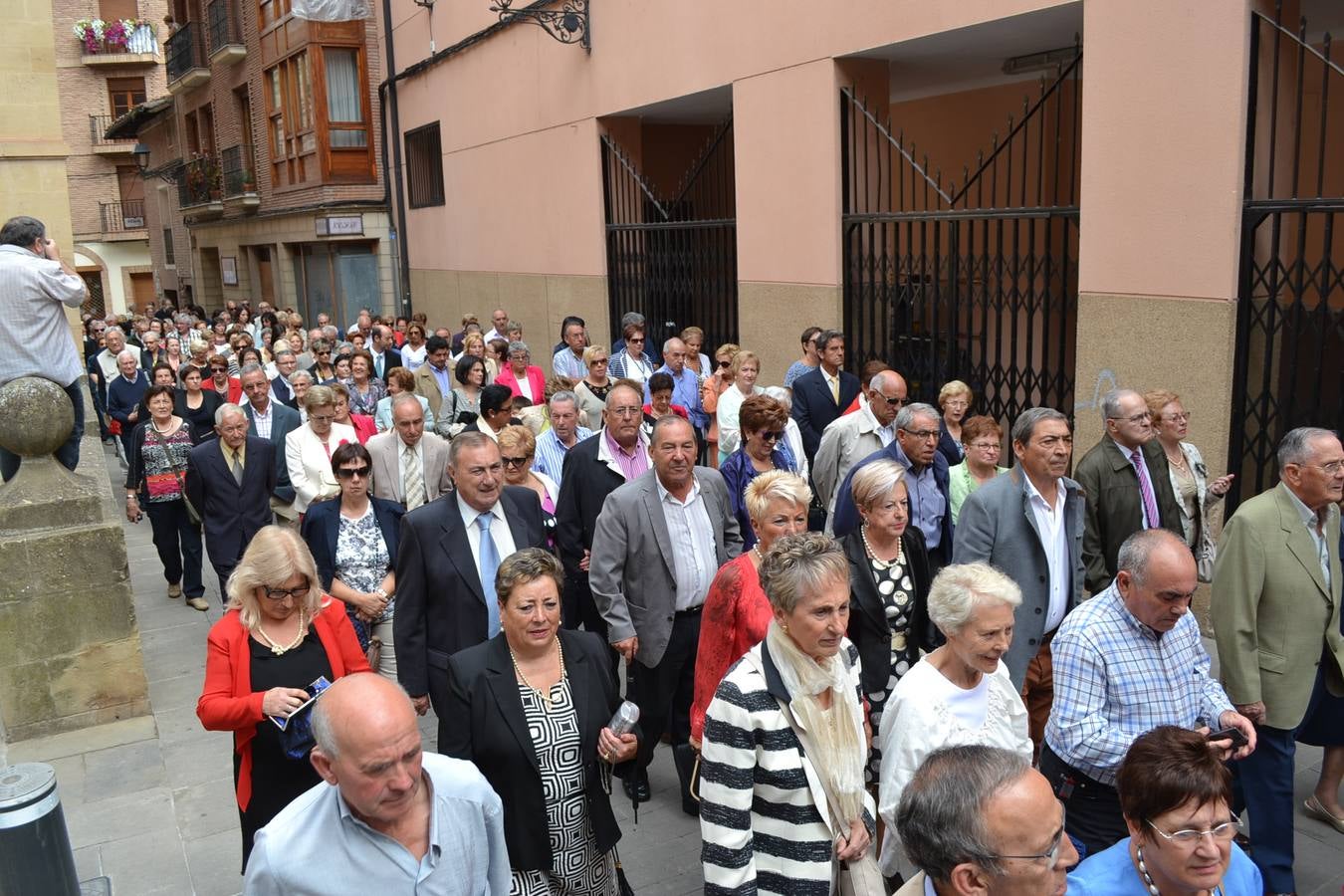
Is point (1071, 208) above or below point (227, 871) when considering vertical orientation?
above

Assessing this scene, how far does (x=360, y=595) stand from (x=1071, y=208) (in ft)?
18.4

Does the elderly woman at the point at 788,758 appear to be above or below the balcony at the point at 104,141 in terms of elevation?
below

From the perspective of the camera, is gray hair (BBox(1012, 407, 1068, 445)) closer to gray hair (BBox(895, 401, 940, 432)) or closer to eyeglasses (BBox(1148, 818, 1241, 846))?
gray hair (BBox(895, 401, 940, 432))

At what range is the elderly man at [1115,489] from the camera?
5312mm

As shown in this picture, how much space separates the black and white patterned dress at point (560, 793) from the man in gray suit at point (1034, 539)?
7.11 ft

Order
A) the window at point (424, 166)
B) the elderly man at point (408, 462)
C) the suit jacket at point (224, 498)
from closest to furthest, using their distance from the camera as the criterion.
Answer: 1. the elderly man at point (408, 462)
2. the suit jacket at point (224, 498)
3. the window at point (424, 166)

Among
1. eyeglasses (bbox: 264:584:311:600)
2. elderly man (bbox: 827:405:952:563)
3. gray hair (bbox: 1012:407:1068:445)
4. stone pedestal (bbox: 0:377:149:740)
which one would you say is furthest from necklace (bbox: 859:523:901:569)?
stone pedestal (bbox: 0:377:149:740)

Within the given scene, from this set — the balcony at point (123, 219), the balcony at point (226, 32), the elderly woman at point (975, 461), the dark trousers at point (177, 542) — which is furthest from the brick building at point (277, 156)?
the elderly woman at point (975, 461)

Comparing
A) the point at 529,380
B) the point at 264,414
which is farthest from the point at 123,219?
the point at 264,414

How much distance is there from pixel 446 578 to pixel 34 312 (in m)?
4.14

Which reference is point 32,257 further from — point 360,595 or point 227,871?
point 227,871

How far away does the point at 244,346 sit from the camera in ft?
41.7

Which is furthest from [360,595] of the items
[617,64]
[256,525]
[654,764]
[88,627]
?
[617,64]

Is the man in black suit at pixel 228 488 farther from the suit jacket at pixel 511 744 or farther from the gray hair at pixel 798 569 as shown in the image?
the gray hair at pixel 798 569
